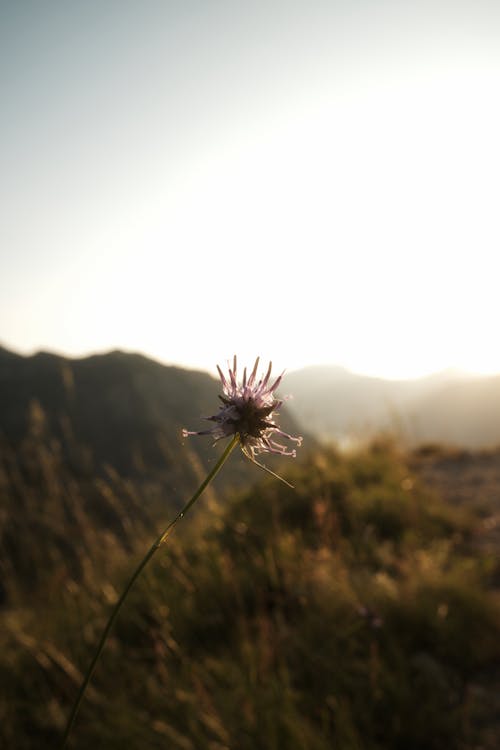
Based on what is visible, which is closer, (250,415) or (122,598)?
(122,598)

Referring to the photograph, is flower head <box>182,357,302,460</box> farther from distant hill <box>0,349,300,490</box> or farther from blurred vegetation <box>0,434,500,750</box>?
distant hill <box>0,349,300,490</box>

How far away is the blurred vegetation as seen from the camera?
7.91 ft

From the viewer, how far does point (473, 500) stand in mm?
6586

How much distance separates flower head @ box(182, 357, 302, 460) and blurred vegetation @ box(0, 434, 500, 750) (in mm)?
1366

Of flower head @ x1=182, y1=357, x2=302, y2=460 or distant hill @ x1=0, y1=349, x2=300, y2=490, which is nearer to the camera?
flower head @ x1=182, y1=357, x2=302, y2=460

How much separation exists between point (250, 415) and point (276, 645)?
2.51 metres

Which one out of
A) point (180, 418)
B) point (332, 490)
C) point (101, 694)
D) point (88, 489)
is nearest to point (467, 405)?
point (180, 418)

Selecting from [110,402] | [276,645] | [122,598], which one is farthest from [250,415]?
[110,402]

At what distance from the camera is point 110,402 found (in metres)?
18.5

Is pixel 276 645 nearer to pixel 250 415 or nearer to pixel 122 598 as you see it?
pixel 250 415

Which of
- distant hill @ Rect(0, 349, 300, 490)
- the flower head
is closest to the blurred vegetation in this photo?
the flower head

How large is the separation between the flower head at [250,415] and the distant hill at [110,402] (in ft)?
41.8

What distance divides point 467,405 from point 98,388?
155 ft

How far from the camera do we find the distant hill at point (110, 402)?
1550 centimetres
